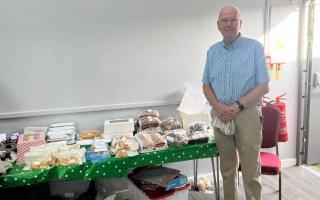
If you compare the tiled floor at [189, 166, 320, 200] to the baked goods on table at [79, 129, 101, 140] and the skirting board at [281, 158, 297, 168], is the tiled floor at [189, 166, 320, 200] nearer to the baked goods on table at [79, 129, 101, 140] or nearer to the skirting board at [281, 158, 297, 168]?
the skirting board at [281, 158, 297, 168]

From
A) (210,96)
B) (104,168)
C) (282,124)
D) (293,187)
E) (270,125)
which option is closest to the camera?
(104,168)

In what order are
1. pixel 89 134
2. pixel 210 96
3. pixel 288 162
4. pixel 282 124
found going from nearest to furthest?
pixel 210 96, pixel 89 134, pixel 282 124, pixel 288 162

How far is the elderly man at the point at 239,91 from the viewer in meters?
2.22

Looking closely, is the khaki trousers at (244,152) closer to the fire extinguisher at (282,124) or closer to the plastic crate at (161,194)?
the plastic crate at (161,194)

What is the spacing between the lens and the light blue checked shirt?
2.22 metres

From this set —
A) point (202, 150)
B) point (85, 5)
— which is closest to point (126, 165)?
point (202, 150)

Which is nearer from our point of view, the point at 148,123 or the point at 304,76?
the point at 148,123

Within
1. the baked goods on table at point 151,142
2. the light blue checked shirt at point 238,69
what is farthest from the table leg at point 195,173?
the light blue checked shirt at point 238,69

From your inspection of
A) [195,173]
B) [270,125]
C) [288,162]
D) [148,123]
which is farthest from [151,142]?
[288,162]

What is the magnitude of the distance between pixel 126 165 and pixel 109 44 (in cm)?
110

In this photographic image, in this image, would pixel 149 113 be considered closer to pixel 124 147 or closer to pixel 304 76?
pixel 124 147

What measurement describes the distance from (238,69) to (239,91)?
0.16 m

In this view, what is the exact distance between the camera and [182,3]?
284cm

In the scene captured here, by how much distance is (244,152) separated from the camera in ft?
7.56
